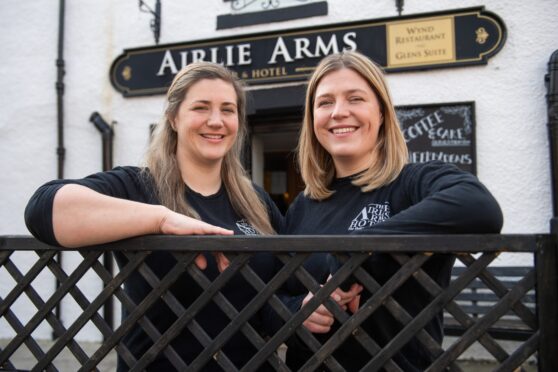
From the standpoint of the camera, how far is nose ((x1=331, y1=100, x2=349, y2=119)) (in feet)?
4.94

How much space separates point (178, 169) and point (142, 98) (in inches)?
135

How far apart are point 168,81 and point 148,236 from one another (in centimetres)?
388

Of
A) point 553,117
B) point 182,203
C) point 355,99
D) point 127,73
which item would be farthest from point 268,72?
point 182,203

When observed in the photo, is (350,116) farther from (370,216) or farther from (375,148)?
(370,216)

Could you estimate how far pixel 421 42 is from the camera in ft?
13.1

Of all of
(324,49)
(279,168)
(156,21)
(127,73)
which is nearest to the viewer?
(324,49)

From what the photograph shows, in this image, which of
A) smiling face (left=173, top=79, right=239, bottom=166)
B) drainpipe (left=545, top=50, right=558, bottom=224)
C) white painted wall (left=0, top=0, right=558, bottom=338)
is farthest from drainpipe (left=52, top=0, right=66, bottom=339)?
drainpipe (left=545, top=50, right=558, bottom=224)

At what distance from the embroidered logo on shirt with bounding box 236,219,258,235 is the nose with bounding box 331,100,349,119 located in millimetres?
521

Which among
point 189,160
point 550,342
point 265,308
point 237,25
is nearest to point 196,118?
point 189,160

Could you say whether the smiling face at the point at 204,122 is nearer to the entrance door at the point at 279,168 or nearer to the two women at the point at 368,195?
the two women at the point at 368,195

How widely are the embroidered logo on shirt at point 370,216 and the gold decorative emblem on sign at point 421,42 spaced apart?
305 centimetres

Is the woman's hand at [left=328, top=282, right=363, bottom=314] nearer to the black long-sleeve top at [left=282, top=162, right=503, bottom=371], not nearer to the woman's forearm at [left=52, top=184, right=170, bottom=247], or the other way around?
the black long-sleeve top at [left=282, top=162, right=503, bottom=371]

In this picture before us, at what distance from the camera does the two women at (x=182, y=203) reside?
1.14 metres

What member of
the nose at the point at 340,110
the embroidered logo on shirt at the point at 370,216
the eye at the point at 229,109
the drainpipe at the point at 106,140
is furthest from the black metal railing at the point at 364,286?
the drainpipe at the point at 106,140
